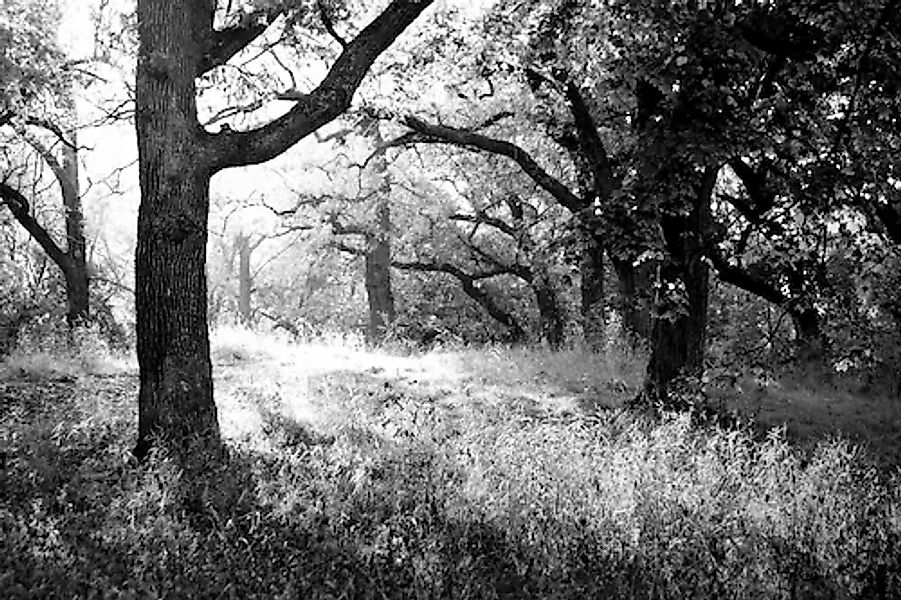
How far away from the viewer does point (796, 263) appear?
386 inches

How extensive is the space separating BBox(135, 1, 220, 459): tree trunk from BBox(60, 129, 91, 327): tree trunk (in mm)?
12952

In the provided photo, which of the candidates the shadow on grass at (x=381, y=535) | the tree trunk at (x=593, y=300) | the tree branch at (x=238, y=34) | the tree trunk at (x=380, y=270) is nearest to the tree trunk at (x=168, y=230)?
the shadow on grass at (x=381, y=535)

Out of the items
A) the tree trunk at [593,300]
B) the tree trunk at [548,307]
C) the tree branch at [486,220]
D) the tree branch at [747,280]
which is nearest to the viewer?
the tree branch at [747,280]

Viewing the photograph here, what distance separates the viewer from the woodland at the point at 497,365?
5445 millimetres

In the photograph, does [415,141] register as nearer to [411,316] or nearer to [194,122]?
[194,122]

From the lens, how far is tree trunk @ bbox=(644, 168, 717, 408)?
1054 centimetres

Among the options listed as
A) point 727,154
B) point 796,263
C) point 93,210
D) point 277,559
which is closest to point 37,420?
point 277,559

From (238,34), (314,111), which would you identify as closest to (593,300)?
(238,34)

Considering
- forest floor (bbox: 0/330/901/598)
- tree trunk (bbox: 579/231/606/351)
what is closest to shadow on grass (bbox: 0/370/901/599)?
forest floor (bbox: 0/330/901/598)

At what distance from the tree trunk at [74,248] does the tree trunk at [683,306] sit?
13.6 m

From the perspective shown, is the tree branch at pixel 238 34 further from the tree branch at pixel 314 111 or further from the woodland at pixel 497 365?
the tree branch at pixel 314 111

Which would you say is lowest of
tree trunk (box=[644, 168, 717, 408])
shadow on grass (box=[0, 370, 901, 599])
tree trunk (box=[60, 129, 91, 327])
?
shadow on grass (box=[0, 370, 901, 599])

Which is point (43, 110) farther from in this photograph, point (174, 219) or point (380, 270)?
point (380, 270)

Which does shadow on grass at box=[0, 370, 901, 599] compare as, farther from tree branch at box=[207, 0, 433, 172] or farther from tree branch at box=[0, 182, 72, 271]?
tree branch at box=[0, 182, 72, 271]
